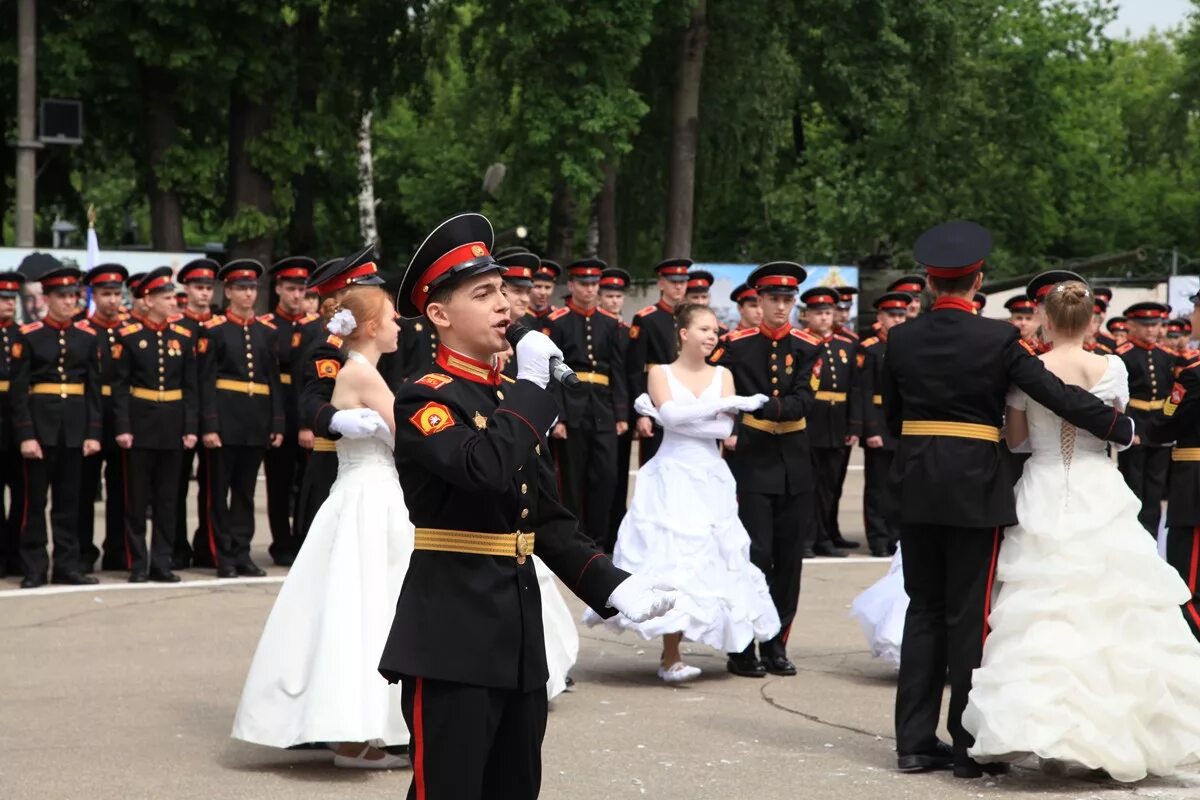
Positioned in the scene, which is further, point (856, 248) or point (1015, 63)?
point (1015, 63)

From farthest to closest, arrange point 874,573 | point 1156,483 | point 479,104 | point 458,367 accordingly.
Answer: point 479,104, point 1156,483, point 874,573, point 458,367

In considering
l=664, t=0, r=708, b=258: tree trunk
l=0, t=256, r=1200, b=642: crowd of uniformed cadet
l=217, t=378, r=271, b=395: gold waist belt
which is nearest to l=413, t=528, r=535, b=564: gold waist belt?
l=0, t=256, r=1200, b=642: crowd of uniformed cadet

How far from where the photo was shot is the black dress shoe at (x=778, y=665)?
9500 millimetres

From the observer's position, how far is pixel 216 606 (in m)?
11.6

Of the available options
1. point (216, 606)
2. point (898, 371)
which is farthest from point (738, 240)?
point (898, 371)

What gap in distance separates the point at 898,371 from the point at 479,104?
1067 inches

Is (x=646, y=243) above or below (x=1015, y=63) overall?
below

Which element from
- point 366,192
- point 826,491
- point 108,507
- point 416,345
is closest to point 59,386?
point 108,507

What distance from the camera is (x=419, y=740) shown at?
15.4 feet

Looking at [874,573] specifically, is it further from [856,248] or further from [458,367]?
[856,248]

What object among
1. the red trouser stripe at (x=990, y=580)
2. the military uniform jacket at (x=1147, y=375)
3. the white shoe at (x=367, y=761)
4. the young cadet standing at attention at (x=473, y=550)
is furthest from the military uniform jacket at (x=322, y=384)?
the military uniform jacket at (x=1147, y=375)

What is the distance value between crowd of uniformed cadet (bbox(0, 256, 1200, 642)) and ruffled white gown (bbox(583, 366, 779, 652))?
4.19 feet

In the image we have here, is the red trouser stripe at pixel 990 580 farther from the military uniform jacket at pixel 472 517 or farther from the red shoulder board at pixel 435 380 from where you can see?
the red shoulder board at pixel 435 380

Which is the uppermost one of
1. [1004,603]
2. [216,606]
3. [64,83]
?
[64,83]
